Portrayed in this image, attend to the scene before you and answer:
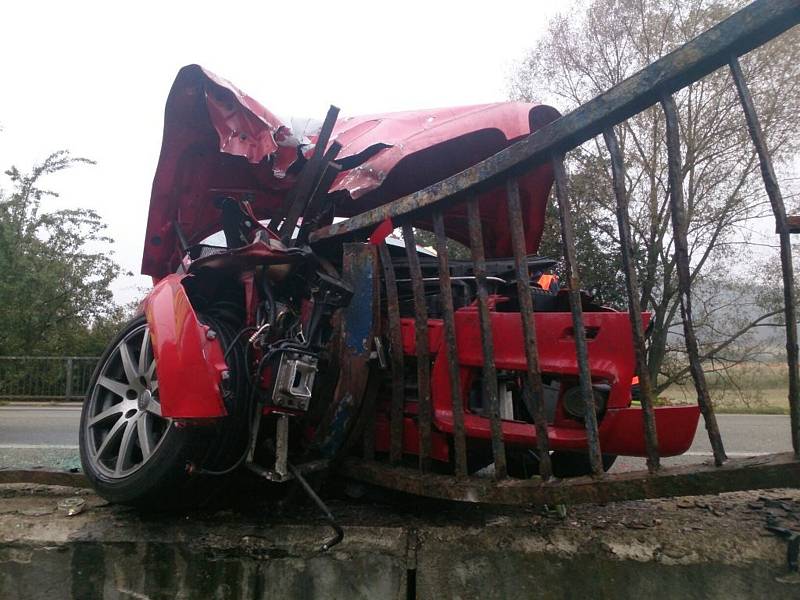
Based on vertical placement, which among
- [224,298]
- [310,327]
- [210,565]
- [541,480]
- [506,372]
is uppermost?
[224,298]

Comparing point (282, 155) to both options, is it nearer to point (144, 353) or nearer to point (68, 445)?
point (144, 353)

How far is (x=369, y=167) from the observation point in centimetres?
258

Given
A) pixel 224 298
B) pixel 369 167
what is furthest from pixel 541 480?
pixel 224 298

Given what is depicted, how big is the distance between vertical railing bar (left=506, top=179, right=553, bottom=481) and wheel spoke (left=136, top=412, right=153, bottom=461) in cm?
163

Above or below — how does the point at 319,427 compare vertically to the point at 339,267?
below

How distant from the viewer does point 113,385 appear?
113 inches

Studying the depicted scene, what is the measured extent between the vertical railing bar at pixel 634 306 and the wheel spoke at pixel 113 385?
2.28 m

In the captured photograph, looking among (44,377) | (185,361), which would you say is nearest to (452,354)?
(185,361)

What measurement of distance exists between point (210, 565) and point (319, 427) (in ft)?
2.09

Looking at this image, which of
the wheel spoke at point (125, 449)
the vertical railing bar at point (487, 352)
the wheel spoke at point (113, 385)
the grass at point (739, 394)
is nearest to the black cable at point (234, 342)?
the wheel spoke at point (125, 449)

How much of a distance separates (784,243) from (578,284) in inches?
22.5

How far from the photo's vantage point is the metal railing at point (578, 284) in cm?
160

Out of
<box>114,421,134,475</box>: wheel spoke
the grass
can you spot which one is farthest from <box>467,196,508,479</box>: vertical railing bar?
the grass

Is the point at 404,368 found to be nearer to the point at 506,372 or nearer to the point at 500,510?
the point at 506,372
